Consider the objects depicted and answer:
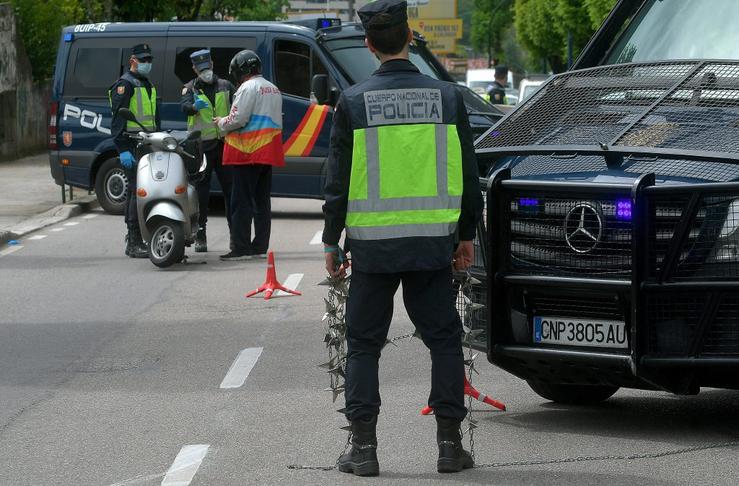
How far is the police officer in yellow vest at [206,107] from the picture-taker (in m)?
15.1

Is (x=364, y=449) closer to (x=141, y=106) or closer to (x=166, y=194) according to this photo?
(x=166, y=194)

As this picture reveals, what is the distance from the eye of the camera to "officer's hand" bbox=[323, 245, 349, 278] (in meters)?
6.15

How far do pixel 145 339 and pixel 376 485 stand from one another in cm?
434

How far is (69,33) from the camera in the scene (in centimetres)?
2073

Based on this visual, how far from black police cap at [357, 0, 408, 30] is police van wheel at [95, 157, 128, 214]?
14640mm

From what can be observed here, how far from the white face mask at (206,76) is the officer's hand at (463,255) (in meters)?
9.22

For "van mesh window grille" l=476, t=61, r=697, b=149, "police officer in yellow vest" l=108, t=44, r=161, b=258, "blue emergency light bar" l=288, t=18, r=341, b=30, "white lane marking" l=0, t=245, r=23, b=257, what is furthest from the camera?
"blue emergency light bar" l=288, t=18, r=341, b=30

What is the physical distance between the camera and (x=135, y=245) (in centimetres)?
1515

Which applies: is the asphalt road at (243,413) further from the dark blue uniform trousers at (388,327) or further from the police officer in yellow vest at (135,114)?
the police officer in yellow vest at (135,114)

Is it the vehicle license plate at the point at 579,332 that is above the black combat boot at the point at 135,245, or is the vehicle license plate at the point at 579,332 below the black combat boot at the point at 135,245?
above

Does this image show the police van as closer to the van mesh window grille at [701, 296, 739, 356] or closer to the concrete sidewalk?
the concrete sidewalk

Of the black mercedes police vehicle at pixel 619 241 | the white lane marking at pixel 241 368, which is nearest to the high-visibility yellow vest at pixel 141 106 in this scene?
the white lane marking at pixel 241 368

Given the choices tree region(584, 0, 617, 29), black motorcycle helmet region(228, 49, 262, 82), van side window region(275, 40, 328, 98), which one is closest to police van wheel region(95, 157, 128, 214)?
van side window region(275, 40, 328, 98)

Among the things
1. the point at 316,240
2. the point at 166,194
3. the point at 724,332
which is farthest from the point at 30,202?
the point at 724,332
